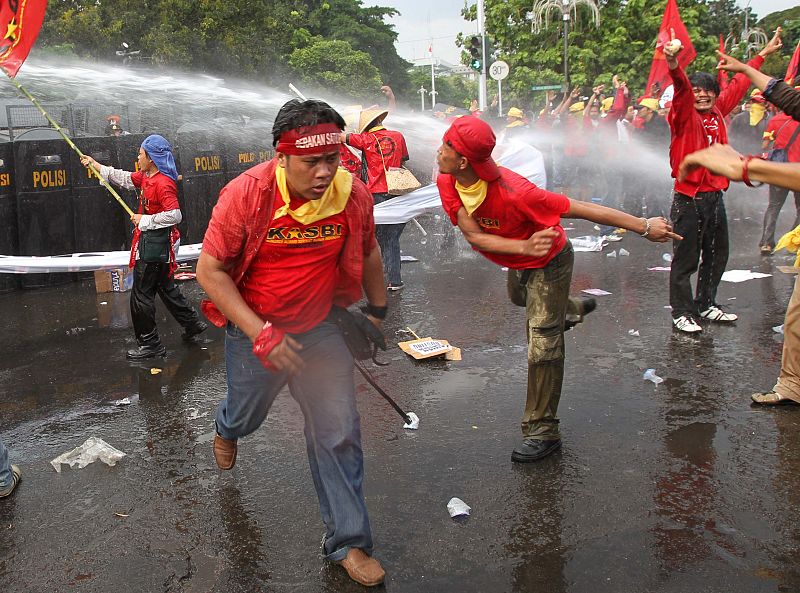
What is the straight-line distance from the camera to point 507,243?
13.1 ft

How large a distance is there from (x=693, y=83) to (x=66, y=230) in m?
7.65

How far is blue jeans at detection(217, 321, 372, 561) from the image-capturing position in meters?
3.11

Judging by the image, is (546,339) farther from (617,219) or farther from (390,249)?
(390,249)

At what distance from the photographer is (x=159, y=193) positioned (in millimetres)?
6277

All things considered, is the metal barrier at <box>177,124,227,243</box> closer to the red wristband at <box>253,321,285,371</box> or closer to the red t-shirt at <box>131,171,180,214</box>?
the red t-shirt at <box>131,171,180,214</box>

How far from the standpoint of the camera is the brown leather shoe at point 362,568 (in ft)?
10.1

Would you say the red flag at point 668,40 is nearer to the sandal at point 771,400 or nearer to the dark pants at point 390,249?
the sandal at point 771,400

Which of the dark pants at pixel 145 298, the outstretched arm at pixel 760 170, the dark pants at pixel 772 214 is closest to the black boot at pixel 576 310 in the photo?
the outstretched arm at pixel 760 170

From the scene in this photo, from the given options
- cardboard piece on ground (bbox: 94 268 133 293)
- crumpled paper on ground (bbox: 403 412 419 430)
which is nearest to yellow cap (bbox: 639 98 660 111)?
cardboard piece on ground (bbox: 94 268 133 293)

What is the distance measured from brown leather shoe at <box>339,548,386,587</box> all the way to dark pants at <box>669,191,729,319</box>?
430 cm

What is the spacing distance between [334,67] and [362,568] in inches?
1528

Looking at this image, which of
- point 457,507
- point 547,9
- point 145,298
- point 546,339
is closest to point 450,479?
point 457,507

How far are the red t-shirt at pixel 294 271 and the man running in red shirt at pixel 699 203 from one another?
3.83 m

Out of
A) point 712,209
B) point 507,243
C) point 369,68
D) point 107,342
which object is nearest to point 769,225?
point 712,209
